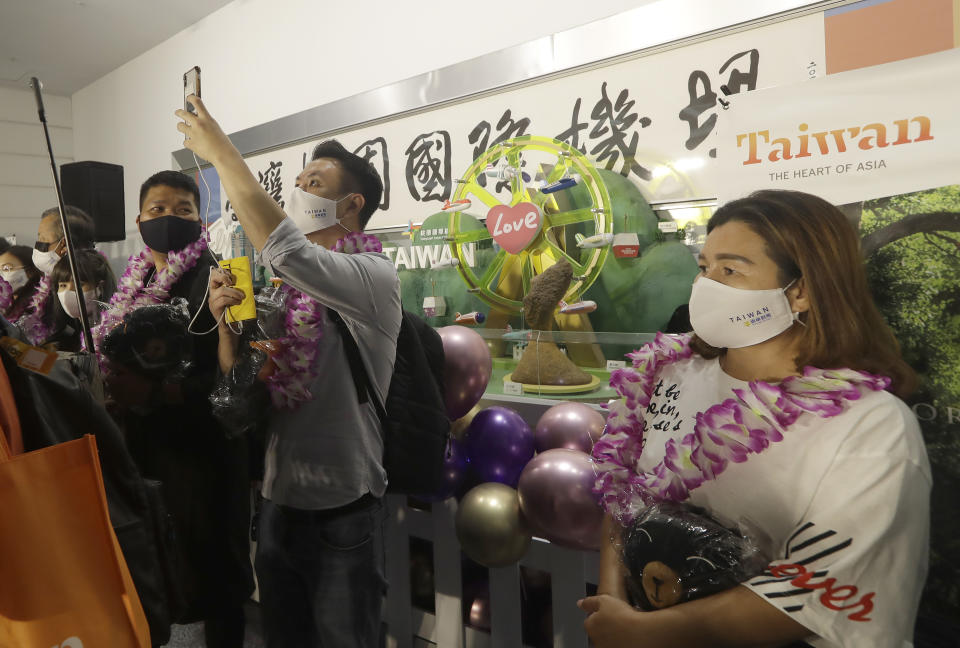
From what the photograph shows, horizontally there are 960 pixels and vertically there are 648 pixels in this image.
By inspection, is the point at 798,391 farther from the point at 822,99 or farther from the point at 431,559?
the point at 431,559

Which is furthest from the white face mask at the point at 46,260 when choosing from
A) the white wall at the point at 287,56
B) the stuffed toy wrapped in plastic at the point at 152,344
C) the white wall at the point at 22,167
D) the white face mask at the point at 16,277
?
the stuffed toy wrapped in plastic at the point at 152,344

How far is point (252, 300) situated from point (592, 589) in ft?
4.55

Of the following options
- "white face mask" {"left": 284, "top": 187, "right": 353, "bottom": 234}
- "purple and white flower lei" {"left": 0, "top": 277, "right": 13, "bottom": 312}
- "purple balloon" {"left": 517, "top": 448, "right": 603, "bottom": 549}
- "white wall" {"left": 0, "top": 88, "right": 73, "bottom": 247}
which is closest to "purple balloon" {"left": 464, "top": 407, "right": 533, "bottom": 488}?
"purple balloon" {"left": 517, "top": 448, "right": 603, "bottom": 549}

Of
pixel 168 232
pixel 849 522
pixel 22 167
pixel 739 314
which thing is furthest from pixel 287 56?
pixel 849 522

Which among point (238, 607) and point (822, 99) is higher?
point (822, 99)

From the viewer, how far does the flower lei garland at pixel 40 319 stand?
2.67 metres

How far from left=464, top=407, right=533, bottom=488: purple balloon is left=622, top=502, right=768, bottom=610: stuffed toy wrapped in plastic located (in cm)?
100

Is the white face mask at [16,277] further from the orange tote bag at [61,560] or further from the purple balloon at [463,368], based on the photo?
the orange tote bag at [61,560]

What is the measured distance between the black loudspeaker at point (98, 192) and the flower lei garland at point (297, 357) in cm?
329

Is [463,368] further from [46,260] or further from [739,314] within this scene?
[46,260]

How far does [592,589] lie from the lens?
6.51 ft

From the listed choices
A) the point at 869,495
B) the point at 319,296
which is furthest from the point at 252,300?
the point at 869,495

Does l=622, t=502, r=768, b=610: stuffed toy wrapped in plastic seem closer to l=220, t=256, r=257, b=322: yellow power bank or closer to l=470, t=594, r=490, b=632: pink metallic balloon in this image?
l=220, t=256, r=257, b=322: yellow power bank

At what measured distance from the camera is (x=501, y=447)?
208cm
